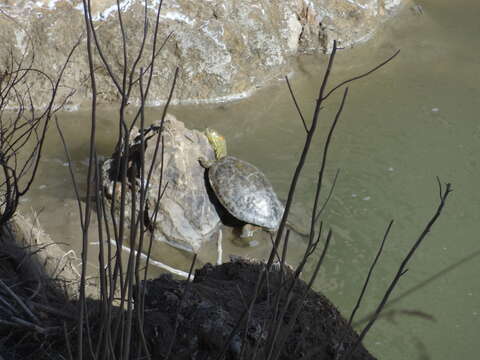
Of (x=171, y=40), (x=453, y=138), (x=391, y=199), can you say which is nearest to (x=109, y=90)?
(x=171, y=40)

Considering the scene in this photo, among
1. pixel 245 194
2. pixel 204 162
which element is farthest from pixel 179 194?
pixel 245 194

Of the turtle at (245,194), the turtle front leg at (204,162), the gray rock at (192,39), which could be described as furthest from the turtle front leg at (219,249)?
the gray rock at (192,39)

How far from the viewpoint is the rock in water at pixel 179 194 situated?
4594 millimetres

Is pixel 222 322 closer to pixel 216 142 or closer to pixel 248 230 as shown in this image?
pixel 248 230

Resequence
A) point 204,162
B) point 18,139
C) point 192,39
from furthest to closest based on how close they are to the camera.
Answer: point 192,39 → point 204,162 → point 18,139

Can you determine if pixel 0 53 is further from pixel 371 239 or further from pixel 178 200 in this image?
pixel 371 239

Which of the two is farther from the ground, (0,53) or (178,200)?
(0,53)

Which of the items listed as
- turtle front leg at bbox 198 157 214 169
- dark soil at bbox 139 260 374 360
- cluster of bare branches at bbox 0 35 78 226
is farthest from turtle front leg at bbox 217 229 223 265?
cluster of bare branches at bbox 0 35 78 226

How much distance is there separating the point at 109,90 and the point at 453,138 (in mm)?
4025

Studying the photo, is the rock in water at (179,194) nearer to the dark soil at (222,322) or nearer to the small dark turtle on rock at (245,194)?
the small dark turtle on rock at (245,194)

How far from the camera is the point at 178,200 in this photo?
4746mm

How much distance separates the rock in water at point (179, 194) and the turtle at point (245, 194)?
16 centimetres

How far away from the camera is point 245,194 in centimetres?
492

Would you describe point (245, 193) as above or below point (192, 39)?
→ below
